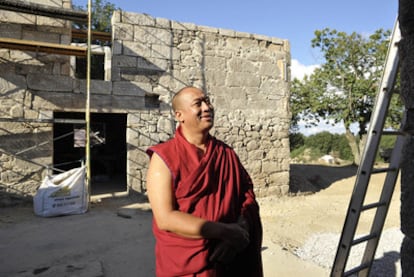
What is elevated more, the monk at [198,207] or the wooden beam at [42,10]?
the wooden beam at [42,10]

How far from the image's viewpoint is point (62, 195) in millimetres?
5426

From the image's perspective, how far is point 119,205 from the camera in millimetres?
6246

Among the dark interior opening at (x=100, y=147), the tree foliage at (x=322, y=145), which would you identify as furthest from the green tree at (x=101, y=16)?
the tree foliage at (x=322, y=145)

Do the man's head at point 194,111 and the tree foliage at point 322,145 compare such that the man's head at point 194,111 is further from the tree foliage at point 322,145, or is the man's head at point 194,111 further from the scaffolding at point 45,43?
the tree foliage at point 322,145

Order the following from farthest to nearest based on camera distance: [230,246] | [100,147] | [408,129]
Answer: [100,147] → [230,246] → [408,129]

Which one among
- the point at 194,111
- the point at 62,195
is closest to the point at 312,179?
the point at 62,195

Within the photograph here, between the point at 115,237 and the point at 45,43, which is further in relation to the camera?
the point at 45,43

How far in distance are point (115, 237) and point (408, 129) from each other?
3999mm

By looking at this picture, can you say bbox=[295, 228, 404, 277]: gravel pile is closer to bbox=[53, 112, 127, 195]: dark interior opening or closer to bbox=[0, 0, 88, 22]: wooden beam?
bbox=[0, 0, 88, 22]: wooden beam

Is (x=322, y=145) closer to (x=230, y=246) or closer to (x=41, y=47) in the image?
(x=41, y=47)

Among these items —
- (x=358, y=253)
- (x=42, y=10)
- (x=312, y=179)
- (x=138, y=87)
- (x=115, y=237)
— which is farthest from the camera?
(x=312, y=179)

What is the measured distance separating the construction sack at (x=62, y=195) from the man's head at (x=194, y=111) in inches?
178

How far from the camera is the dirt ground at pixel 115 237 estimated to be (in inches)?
126

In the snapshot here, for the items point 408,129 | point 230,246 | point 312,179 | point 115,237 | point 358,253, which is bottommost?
point 312,179
